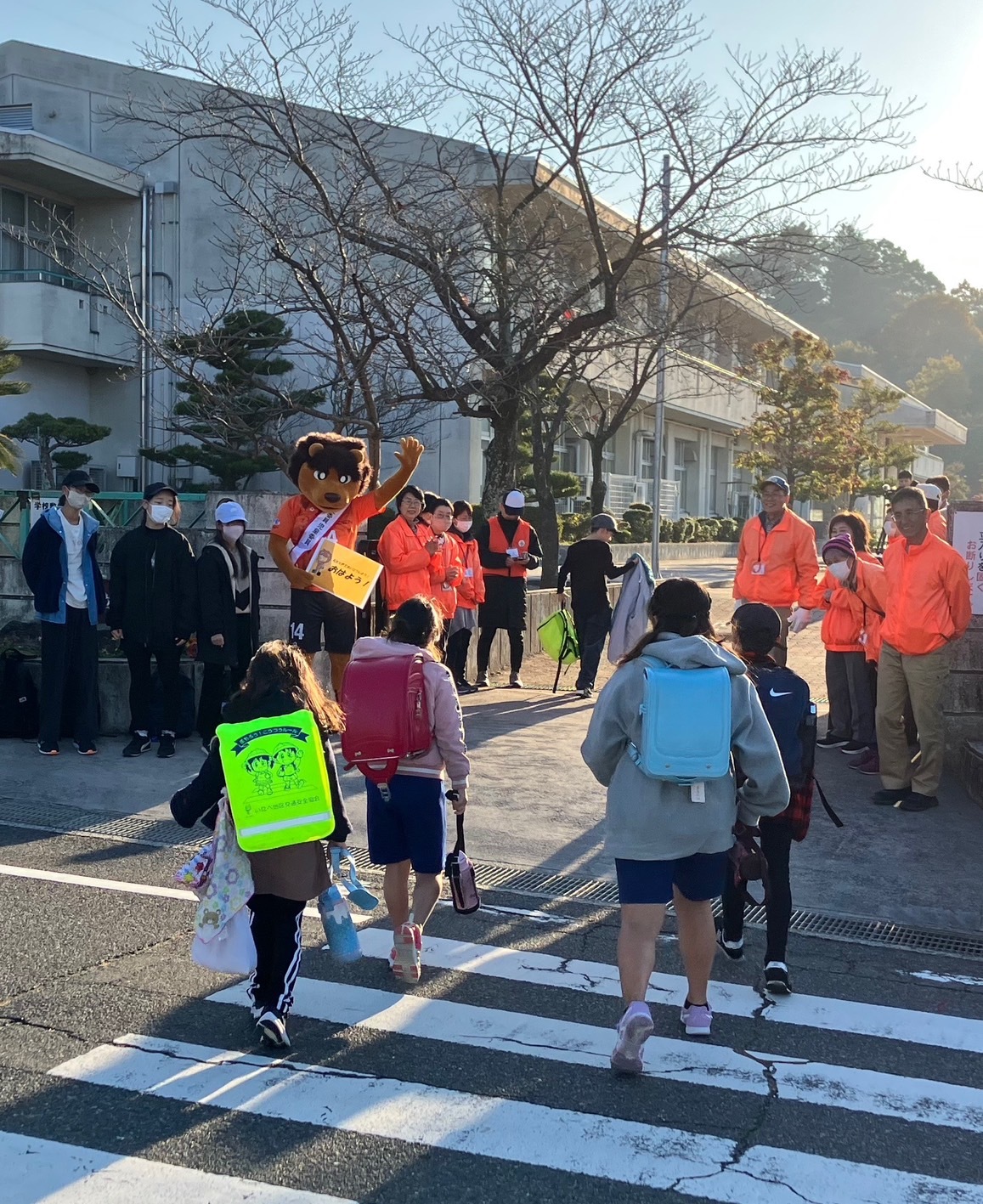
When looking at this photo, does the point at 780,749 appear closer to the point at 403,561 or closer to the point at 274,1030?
the point at 274,1030

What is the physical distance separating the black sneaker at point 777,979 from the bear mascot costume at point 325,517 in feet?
14.2

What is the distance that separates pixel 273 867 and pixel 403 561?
5597mm

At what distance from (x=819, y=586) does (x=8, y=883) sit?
20.3 ft

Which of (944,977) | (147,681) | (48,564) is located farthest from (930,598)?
(48,564)

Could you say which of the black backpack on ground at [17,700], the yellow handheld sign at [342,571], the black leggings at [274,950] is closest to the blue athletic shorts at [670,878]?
the black leggings at [274,950]

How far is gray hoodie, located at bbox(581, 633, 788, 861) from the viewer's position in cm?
415

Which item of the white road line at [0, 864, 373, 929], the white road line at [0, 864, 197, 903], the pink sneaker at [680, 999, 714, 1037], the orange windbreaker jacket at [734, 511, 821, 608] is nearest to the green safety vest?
the pink sneaker at [680, 999, 714, 1037]

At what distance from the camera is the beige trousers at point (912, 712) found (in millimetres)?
7758

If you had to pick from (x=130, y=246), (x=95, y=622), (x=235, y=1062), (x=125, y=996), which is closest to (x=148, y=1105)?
(x=235, y=1062)

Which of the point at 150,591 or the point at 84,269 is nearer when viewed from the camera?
the point at 150,591

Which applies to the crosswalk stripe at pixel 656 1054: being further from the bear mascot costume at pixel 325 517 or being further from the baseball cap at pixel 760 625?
the bear mascot costume at pixel 325 517

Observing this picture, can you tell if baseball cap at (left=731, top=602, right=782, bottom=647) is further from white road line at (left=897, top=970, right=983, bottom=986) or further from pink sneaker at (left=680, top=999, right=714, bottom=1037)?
white road line at (left=897, top=970, right=983, bottom=986)

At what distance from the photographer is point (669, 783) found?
13.7ft

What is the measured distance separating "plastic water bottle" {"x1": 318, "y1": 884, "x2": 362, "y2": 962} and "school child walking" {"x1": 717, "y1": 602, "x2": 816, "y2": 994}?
1619mm
